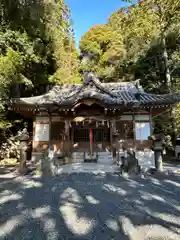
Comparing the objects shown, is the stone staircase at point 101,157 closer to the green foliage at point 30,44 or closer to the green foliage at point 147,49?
the green foliage at point 30,44

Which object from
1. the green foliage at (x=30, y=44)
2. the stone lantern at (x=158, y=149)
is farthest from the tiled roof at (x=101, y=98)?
the stone lantern at (x=158, y=149)

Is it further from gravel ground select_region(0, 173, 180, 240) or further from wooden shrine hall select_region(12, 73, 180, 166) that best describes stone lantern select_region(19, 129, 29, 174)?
wooden shrine hall select_region(12, 73, 180, 166)

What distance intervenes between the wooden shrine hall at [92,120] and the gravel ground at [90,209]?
3.57 m

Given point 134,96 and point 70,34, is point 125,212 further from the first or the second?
point 70,34

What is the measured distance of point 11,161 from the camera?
11.0 m

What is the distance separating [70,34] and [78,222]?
549 inches

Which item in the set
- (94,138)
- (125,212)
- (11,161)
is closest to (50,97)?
(94,138)

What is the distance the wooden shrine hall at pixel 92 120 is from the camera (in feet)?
29.3

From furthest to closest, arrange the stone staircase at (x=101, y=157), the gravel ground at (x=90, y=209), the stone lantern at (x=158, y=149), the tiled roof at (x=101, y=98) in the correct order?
the stone staircase at (x=101, y=157) → the tiled roof at (x=101, y=98) → the stone lantern at (x=158, y=149) → the gravel ground at (x=90, y=209)

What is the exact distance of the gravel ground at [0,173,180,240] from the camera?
8.81 ft

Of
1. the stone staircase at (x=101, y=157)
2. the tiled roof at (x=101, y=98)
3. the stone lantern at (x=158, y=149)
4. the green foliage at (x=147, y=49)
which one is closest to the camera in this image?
the stone lantern at (x=158, y=149)

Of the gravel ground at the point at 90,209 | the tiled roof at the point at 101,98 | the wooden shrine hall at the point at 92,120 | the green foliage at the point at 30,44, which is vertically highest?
the green foliage at the point at 30,44

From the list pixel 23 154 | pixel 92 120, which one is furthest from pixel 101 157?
pixel 23 154

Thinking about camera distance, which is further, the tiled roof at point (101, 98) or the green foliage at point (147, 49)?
the green foliage at point (147, 49)
